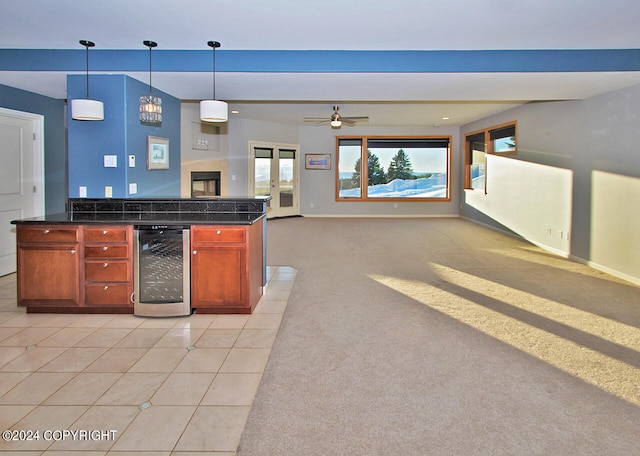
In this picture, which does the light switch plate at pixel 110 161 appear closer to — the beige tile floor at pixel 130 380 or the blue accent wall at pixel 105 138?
the blue accent wall at pixel 105 138

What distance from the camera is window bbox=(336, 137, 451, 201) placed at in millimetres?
12156

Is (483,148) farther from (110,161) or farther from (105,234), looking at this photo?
(105,234)

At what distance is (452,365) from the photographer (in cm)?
281

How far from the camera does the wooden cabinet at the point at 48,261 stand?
12.1 ft

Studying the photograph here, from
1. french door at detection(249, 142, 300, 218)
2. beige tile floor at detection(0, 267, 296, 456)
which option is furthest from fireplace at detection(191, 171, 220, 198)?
beige tile floor at detection(0, 267, 296, 456)

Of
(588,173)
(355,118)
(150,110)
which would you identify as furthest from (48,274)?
(355,118)

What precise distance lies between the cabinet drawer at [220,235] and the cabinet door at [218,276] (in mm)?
59

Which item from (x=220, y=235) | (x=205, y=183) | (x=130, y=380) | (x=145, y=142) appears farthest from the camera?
(x=205, y=183)

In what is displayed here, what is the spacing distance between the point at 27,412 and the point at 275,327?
1719mm

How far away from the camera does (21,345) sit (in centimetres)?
312

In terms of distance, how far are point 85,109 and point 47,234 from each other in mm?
1214

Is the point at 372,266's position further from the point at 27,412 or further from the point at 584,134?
the point at 27,412

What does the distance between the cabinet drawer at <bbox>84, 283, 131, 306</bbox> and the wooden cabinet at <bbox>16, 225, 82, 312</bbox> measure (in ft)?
0.30

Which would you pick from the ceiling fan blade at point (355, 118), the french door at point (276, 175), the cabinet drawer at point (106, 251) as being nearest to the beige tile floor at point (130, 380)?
the cabinet drawer at point (106, 251)
